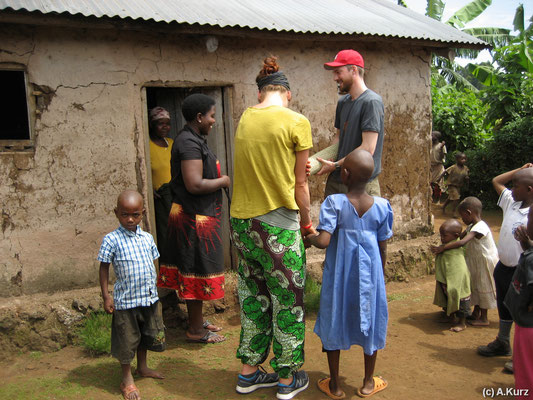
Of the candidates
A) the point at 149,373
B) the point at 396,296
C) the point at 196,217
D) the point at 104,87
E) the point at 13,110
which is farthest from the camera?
the point at 13,110

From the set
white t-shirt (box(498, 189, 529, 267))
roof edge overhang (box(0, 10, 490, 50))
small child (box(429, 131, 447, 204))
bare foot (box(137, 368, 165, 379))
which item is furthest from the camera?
small child (box(429, 131, 447, 204))

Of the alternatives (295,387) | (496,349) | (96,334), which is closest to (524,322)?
(496,349)

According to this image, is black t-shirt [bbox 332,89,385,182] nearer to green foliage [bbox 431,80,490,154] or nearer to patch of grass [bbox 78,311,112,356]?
patch of grass [bbox 78,311,112,356]

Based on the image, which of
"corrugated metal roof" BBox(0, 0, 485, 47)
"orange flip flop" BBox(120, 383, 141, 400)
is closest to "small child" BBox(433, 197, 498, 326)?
"corrugated metal roof" BBox(0, 0, 485, 47)

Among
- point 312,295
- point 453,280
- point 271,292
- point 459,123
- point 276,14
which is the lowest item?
point 312,295

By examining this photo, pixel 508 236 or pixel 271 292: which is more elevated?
pixel 508 236

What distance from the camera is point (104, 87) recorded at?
14.8 ft

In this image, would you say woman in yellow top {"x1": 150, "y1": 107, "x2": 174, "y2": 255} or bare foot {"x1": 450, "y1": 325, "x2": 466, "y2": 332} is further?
woman in yellow top {"x1": 150, "y1": 107, "x2": 174, "y2": 255}

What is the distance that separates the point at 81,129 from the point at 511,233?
3.54 m

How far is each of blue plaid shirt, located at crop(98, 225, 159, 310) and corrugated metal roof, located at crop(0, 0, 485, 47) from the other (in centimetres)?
186

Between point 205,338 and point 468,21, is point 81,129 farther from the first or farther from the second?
point 468,21

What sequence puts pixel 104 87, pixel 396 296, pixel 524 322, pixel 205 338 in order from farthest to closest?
1. pixel 396 296
2. pixel 104 87
3. pixel 205 338
4. pixel 524 322

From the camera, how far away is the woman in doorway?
4.04 metres

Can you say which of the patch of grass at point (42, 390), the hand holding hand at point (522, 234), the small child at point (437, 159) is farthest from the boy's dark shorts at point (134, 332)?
the small child at point (437, 159)
